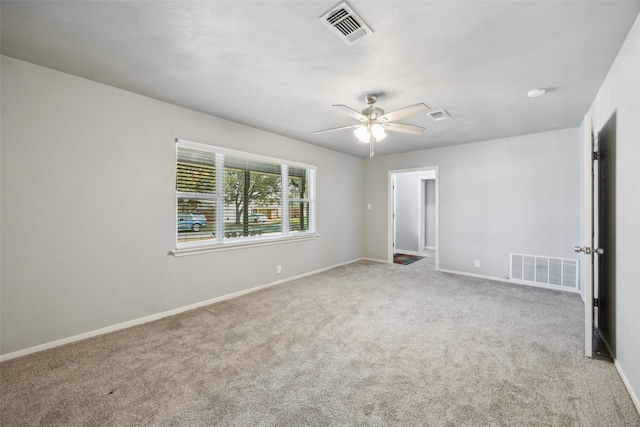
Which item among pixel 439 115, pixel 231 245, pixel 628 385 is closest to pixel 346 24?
pixel 439 115

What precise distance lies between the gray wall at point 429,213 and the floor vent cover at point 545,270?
3.40 metres

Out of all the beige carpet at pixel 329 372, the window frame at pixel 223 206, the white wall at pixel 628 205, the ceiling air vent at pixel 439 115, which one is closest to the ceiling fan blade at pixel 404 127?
the ceiling air vent at pixel 439 115

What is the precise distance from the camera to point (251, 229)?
4.13m

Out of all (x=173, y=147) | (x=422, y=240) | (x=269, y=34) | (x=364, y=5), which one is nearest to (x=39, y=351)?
(x=173, y=147)

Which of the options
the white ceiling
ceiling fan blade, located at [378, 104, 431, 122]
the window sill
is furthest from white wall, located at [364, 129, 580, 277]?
ceiling fan blade, located at [378, 104, 431, 122]

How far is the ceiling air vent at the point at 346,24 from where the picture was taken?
1661 mm

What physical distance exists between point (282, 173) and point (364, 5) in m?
3.12

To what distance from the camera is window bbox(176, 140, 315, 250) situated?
339 centimetres

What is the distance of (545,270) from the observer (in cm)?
429

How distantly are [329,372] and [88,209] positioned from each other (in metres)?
2.69

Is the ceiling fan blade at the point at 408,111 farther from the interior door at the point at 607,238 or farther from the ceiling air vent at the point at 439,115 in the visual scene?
the interior door at the point at 607,238

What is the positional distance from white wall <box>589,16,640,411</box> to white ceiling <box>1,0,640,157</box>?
9.7 inches

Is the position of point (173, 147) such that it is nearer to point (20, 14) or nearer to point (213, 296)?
point (20, 14)

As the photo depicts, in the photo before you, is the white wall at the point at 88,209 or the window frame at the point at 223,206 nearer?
the white wall at the point at 88,209
